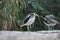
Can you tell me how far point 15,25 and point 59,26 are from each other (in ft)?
2.52

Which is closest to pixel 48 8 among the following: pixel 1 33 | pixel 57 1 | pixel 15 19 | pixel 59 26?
pixel 57 1

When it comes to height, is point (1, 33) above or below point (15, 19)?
above

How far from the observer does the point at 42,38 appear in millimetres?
1154

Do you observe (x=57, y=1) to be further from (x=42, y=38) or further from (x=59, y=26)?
(x=42, y=38)

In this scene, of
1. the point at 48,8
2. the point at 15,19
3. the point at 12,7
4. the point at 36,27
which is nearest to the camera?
the point at 12,7

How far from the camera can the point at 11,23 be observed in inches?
99.9

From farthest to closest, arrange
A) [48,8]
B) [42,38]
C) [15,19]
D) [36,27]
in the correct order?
1. [48,8]
2. [36,27]
3. [15,19]
4. [42,38]

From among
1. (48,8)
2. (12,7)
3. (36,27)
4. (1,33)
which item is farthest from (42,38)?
(48,8)

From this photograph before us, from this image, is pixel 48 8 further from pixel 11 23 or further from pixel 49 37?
pixel 49 37

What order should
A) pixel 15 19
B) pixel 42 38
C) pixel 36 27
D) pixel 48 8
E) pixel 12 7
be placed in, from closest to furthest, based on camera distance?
pixel 42 38, pixel 12 7, pixel 15 19, pixel 36 27, pixel 48 8

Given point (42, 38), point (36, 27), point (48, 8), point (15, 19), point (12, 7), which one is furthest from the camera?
point (48, 8)

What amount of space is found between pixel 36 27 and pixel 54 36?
5.78 feet

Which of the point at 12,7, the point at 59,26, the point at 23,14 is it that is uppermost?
the point at 12,7

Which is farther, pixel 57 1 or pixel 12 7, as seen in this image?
pixel 57 1
